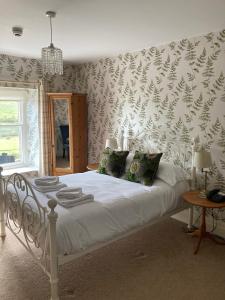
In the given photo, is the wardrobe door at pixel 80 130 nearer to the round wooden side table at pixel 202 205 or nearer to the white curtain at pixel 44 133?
the white curtain at pixel 44 133

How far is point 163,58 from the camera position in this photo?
3.62 meters

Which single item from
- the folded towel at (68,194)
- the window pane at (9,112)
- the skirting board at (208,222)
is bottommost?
the skirting board at (208,222)

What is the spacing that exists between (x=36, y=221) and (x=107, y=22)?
6.89 feet

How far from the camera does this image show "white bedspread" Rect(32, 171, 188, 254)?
2.13 m

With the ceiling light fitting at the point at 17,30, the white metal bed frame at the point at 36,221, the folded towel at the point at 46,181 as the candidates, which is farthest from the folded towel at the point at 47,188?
the ceiling light fitting at the point at 17,30

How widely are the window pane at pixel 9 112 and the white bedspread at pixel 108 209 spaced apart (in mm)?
1874

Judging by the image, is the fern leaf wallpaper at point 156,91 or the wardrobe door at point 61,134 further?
the wardrobe door at point 61,134

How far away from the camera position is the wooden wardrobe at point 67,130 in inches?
182

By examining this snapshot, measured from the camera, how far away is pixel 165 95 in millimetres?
3637

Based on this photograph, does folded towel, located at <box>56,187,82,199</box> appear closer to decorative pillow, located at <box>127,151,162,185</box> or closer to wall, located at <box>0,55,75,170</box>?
decorative pillow, located at <box>127,151,162,185</box>

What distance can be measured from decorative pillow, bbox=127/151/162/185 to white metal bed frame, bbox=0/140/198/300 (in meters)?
0.47

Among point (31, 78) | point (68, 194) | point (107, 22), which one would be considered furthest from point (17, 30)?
point (68, 194)

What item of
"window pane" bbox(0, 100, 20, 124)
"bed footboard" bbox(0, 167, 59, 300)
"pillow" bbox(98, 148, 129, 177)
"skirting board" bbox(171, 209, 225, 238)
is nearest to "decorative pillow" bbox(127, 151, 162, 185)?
"pillow" bbox(98, 148, 129, 177)

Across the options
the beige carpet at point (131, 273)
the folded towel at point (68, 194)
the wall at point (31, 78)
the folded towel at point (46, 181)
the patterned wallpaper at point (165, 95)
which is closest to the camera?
the beige carpet at point (131, 273)
